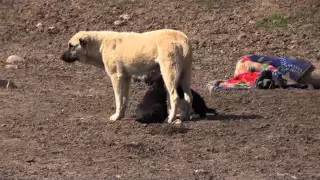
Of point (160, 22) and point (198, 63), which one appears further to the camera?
point (160, 22)

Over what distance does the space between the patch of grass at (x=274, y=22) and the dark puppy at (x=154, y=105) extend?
18.3 ft

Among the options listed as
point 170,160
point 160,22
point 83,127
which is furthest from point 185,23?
point 170,160

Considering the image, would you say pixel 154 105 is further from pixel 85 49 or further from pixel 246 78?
pixel 246 78

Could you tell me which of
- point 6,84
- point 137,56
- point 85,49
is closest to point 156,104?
point 137,56

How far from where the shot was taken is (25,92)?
1163 centimetres

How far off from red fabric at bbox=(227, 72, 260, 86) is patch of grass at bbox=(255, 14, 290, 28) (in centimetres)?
348

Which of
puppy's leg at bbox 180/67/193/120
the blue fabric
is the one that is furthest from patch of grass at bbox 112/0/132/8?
puppy's leg at bbox 180/67/193/120

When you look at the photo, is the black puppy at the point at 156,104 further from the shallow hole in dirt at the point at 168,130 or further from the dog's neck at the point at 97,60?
the dog's neck at the point at 97,60

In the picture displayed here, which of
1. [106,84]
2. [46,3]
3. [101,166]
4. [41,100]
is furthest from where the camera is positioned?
[46,3]

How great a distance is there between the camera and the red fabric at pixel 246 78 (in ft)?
39.1

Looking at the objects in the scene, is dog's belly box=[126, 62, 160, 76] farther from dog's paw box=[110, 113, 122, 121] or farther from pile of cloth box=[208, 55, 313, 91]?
pile of cloth box=[208, 55, 313, 91]

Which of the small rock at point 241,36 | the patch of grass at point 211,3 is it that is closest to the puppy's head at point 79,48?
the small rock at point 241,36

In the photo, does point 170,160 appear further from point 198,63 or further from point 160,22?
point 160,22

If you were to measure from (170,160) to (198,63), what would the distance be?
5.60 metres
